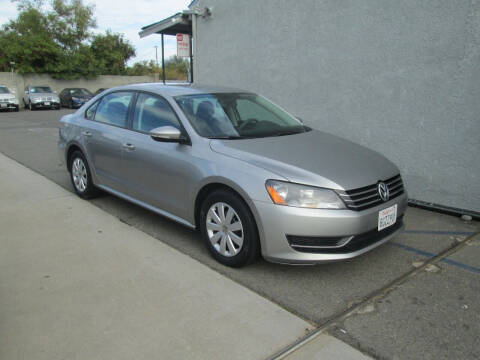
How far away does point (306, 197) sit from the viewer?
10.2ft

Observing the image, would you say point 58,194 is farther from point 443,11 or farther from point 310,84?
point 443,11

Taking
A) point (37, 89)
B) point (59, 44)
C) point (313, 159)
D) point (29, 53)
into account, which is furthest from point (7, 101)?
point (313, 159)

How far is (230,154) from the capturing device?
347 cm

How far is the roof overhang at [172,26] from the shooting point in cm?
856

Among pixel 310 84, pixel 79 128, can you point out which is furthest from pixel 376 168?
pixel 79 128

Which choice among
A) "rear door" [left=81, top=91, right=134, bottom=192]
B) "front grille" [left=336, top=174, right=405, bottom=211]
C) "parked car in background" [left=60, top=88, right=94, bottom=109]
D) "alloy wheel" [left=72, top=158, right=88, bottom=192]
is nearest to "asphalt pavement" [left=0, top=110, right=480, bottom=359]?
"rear door" [left=81, top=91, right=134, bottom=192]

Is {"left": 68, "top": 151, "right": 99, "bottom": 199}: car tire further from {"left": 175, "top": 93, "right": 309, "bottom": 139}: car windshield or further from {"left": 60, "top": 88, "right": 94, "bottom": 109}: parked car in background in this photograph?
{"left": 60, "top": 88, "right": 94, "bottom": 109}: parked car in background

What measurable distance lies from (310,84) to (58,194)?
4.04 m

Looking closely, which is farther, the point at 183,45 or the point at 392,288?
the point at 183,45

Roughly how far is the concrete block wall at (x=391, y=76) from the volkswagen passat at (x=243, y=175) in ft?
5.23

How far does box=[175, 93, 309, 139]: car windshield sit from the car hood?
0.19 metres

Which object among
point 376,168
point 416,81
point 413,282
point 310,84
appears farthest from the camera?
point 310,84

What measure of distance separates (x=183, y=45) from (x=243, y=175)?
686 cm

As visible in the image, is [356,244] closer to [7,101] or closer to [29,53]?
[7,101]
